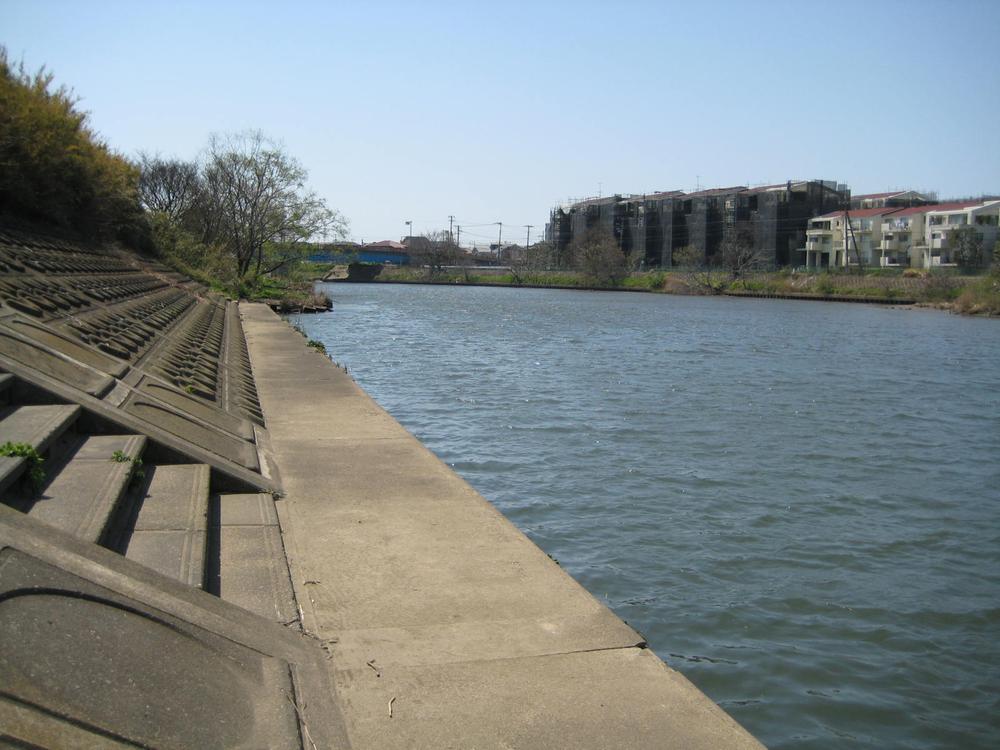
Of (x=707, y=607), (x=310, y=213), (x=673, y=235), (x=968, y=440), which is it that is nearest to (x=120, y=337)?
(x=707, y=607)

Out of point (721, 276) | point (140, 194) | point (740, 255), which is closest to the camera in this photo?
point (140, 194)

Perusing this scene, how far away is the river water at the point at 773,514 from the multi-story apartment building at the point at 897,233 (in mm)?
92711

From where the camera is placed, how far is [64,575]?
373 centimetres

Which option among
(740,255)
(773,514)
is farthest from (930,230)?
(773,514)

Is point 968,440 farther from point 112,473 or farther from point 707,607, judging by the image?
point 112,473

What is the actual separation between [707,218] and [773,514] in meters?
141

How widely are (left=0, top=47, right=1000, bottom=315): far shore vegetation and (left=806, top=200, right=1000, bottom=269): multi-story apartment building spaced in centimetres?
390

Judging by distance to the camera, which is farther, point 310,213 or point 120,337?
point 310,213

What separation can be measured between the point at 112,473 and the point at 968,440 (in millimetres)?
15115

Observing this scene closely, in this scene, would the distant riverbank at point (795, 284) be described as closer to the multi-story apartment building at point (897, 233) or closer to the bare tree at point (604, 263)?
the bare tree at point (604, 263)

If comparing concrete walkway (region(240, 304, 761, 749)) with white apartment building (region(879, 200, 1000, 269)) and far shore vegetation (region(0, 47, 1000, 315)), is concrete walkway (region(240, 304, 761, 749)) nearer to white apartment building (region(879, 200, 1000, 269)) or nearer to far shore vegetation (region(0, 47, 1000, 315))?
far shore vegetation (region(0, 47, 1000, 315))

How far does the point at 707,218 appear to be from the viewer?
146 meters

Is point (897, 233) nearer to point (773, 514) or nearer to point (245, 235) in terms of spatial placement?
point (245, 235)

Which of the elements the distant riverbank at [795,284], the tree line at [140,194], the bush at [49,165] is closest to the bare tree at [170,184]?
the tree line at [140,194]
